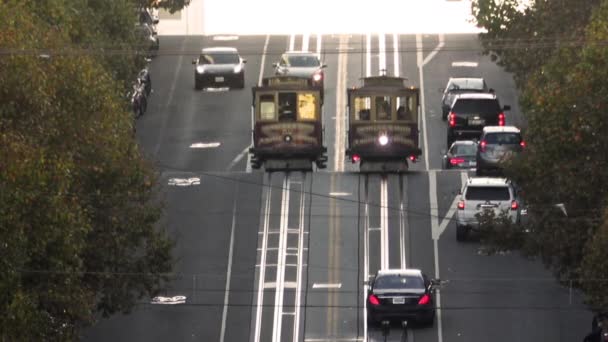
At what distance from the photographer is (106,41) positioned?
77812 millimetres

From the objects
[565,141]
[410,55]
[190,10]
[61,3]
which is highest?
[190,10]

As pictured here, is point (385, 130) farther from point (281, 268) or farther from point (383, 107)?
point (281, 268)

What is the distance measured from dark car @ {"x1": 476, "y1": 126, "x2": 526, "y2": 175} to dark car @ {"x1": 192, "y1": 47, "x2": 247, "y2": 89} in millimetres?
18435

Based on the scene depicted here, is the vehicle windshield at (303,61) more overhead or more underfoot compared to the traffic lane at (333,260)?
more overhead

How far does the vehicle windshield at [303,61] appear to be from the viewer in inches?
3452

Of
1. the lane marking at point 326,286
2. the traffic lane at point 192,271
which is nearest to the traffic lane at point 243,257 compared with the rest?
the traffic lane at point 192,271

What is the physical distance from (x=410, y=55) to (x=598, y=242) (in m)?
42.9

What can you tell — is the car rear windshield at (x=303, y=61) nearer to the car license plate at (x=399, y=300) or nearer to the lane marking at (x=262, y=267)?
the lane marking at (x=262, y=267)

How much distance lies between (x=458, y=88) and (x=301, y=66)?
676 cm

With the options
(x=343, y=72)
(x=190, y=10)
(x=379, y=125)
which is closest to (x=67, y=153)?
(x=379, y=125)

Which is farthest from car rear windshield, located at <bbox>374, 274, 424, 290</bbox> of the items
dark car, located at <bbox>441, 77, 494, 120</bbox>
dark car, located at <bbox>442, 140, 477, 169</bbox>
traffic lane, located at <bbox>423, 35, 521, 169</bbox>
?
dark car, located at <bbox>441, 77, 494, 120</bbox>

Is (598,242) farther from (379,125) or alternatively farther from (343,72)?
(343,72)

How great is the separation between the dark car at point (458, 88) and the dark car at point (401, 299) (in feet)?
82.1

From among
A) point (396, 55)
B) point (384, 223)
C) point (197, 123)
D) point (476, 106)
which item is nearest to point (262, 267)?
point (384, 223)
